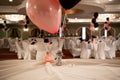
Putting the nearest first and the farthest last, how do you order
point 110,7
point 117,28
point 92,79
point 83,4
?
point 92,79 → point 83,4 → point 110,7 → point 117,28

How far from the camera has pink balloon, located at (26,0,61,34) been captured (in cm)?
176

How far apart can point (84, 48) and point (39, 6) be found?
6.34 m

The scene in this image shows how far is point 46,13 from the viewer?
69.3 inches

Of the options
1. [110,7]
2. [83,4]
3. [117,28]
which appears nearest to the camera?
[83,4]

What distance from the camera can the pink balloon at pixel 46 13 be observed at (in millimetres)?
1763

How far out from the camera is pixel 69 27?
21203mm

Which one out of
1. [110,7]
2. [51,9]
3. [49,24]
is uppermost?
[110,7]

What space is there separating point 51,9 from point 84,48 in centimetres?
632

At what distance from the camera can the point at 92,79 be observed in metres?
2.24

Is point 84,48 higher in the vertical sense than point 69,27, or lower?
lower

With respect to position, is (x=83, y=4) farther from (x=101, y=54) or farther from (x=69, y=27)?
(x=69, y=27)

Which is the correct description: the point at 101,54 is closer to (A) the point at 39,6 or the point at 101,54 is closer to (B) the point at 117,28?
(A) the point at 39,6

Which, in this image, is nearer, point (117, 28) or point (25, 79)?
point (25, 79)

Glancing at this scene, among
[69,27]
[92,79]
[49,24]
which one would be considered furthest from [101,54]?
[69,27]
